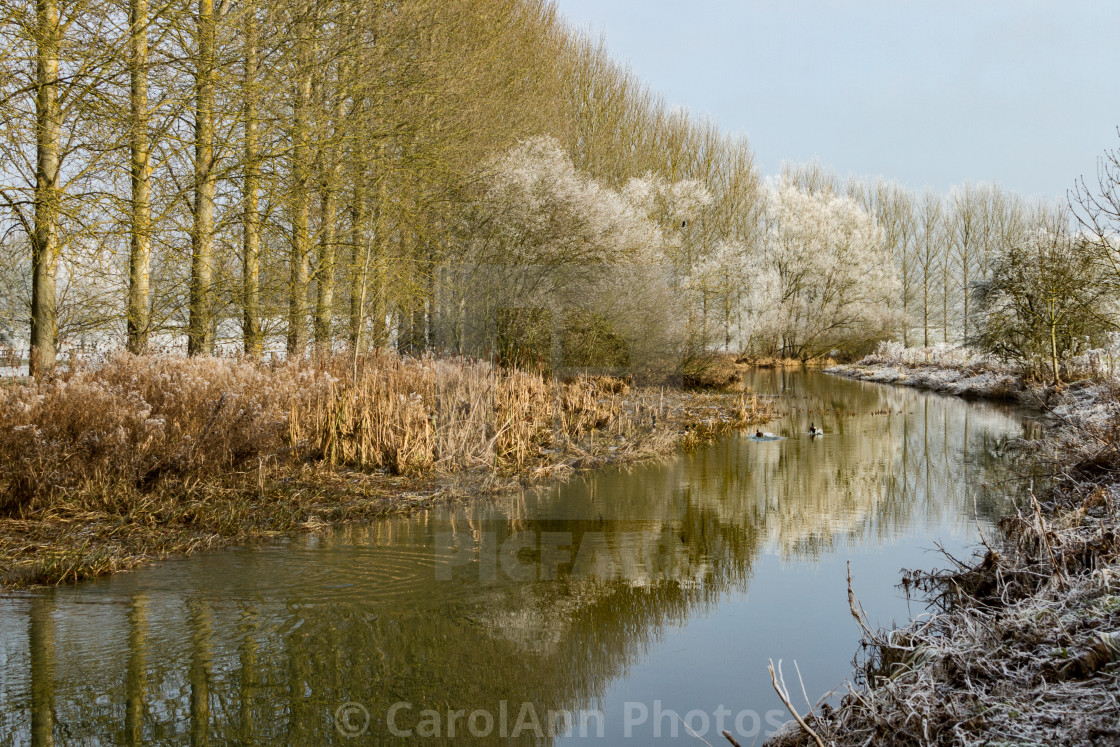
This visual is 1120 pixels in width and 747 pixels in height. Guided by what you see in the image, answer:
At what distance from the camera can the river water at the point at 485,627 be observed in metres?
3.04

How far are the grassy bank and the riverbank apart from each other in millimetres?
3926

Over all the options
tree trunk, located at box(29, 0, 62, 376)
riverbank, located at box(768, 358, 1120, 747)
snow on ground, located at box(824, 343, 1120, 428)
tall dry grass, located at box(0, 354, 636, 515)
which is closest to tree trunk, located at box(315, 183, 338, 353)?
tall dry grass, located at box(0, 354, 636, 515)

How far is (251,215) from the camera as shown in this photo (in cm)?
1093

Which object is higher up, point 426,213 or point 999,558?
point 426,213

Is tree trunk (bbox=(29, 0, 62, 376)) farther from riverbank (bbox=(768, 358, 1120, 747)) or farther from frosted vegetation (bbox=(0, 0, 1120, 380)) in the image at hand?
riverbank (bbox=(768, 358, 1120, 747))

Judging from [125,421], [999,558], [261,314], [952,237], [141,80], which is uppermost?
[952,237]

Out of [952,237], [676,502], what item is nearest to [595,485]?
[676,502]

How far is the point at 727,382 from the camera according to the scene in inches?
713

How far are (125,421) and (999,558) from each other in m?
5.80

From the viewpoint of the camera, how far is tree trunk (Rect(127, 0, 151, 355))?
8.33 meters

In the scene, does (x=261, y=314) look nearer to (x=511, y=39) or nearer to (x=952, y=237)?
(x=511, y=39)

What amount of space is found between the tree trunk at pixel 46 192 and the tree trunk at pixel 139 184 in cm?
72

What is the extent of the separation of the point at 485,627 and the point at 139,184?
7768 millimetres

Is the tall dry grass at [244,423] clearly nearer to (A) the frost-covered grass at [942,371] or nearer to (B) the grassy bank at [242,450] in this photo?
(B) the grassy bank at [242,450]
